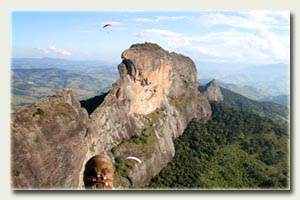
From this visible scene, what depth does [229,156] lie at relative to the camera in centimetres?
3347

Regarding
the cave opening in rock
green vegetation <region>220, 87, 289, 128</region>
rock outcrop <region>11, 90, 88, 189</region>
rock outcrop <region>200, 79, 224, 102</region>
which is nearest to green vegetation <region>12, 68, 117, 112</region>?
green vegetation <region>220, 87, 289, 128</region>

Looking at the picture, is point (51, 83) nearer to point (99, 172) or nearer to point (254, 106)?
point (254, 106)

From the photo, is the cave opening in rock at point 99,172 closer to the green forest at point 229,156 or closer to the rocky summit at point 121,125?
the rocky summit at point 121,125

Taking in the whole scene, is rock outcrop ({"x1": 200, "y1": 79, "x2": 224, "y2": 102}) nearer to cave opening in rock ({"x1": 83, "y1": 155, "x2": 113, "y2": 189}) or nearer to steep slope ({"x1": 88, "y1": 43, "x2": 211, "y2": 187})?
steep slope ({"x1": 88, "y1": 43, "x2": 211, "y2": 187})

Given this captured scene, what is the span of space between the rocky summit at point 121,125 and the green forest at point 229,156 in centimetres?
102

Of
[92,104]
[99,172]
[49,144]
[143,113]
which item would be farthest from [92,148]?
[99,172]

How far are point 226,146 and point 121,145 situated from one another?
13070 millimetres

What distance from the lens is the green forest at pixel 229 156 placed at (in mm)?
27359

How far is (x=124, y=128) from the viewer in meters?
26.5

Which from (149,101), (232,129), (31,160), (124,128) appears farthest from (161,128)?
(31,160)

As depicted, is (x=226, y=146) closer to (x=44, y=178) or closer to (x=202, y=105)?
(x=202, y=105)

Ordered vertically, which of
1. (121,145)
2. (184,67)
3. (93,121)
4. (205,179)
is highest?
(184,67)

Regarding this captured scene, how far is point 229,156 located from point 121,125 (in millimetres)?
10715

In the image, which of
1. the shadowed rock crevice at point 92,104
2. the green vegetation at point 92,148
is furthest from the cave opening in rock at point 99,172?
the shadowed rock crevice at point 92,104
